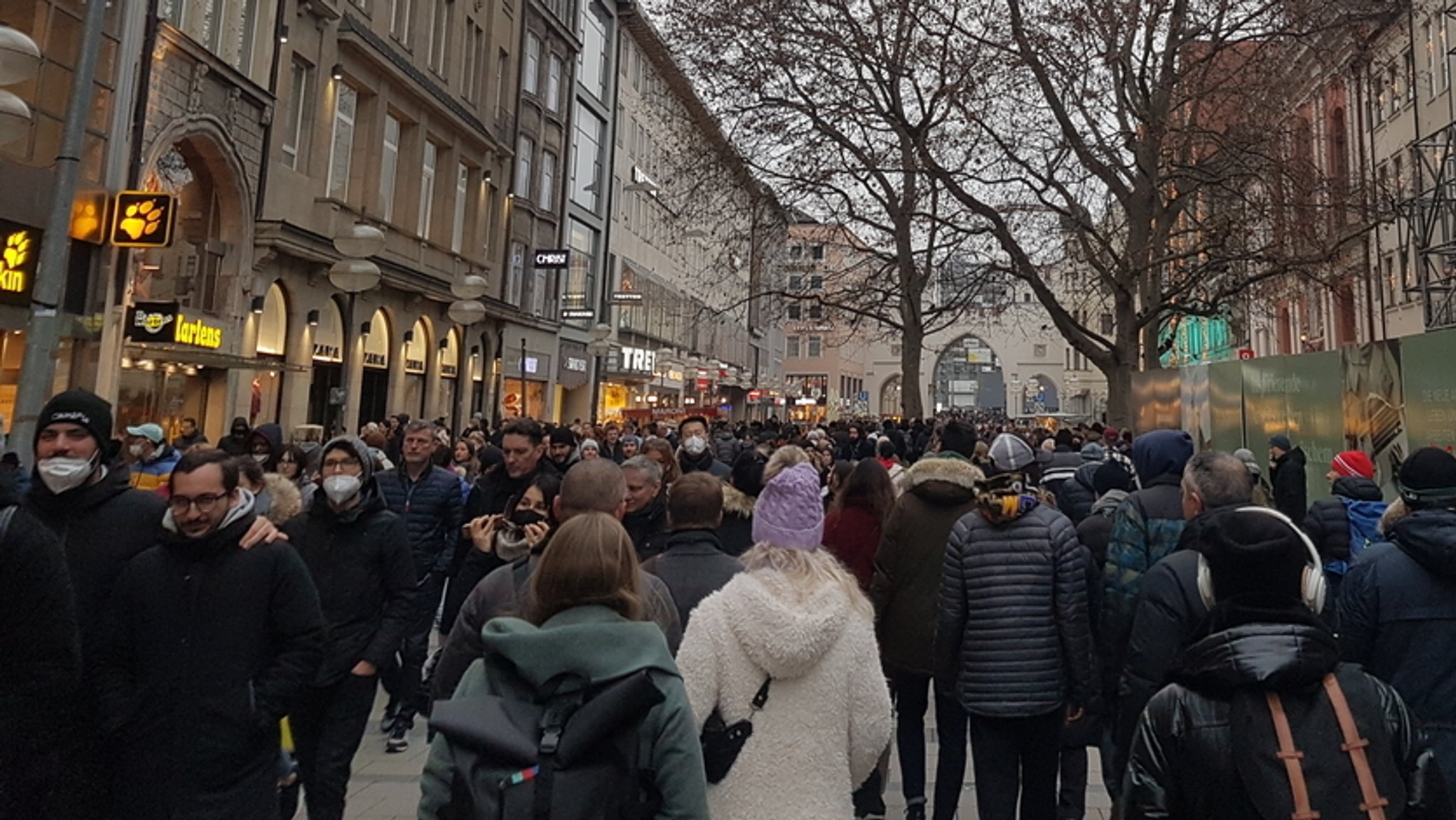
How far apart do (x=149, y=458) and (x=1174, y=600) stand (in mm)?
8114

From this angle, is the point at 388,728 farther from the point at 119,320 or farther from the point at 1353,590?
the point at 119,320

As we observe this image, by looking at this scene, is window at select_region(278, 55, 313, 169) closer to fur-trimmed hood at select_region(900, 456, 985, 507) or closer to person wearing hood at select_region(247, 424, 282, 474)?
person wearing hood at select_region(247, 424, 282, 474)

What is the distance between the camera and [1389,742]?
76.9 inches

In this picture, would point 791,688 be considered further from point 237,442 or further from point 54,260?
point 54,260

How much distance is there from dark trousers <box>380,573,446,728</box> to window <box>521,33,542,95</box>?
27.7m

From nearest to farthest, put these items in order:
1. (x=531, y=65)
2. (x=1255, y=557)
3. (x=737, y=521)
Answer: (x=1255, y=557) → (x=737, y=521) → (x=531, y=65)

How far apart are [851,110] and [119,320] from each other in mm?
13009

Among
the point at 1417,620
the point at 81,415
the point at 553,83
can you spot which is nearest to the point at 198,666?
the point at 81,415

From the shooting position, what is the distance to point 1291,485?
8273 millimetres

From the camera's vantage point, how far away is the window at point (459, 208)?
83.7 ft

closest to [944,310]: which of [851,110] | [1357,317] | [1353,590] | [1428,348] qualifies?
[851,110]

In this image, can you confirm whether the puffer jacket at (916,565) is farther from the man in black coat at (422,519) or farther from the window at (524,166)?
the window at (524,166)

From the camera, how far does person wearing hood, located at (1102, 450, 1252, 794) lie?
9.82 ft

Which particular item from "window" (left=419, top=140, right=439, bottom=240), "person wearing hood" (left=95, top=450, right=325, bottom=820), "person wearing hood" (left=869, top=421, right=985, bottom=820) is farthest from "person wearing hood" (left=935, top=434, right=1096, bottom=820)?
"window" (left=419, top=140, right=439, bottom=240)
